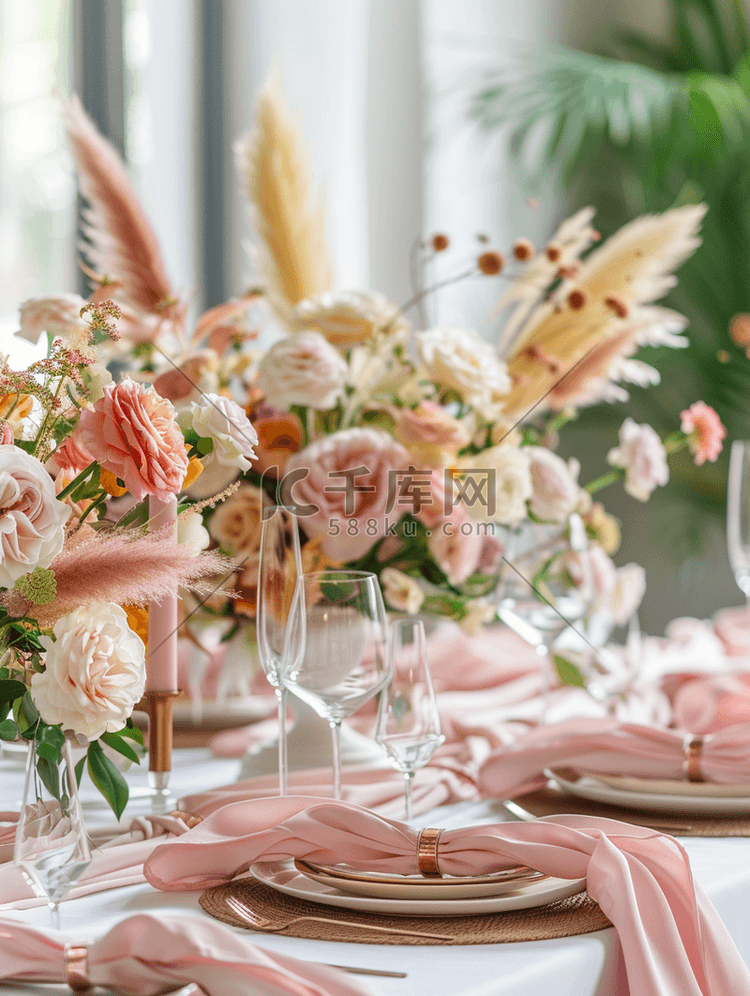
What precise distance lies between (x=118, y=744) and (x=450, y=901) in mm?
252

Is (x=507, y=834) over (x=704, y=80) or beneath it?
beneath

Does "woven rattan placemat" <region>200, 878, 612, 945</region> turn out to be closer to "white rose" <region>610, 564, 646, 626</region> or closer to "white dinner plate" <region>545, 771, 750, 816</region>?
"white dinner plate" <region>545, 771, 750, 816</region>

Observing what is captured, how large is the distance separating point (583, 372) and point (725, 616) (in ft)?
3.00

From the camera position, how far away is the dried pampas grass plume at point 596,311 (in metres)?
1.19

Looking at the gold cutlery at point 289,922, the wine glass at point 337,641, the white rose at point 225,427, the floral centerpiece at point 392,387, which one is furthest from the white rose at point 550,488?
the gold cutlery at point 289,922

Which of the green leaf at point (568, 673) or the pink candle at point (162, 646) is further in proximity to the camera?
the green leaf at point (568, 673)

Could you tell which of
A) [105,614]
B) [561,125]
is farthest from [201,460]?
[561,125]

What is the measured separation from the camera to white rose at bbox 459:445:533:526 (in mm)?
1116

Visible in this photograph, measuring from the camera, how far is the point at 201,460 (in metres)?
0.77

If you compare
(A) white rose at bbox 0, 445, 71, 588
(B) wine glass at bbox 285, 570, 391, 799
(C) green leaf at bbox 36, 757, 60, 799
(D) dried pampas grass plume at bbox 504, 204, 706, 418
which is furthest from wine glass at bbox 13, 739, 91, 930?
(D) dried pampas grass plume at bbox 504, 204, 706, 418

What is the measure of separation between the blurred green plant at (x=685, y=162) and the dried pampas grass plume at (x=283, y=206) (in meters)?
1.84

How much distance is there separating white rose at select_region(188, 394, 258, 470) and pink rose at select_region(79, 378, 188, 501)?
0.06m

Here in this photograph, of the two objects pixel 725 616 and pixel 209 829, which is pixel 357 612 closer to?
pixel 209 829

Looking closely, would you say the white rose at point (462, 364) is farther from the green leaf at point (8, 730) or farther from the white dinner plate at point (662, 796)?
the green leaf at point (8, 730)
